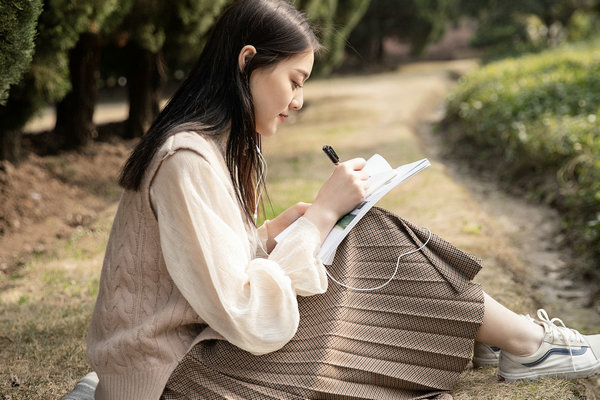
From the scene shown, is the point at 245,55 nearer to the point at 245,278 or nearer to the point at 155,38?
the point at 245,278

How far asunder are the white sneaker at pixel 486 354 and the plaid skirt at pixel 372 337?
0.93 ft

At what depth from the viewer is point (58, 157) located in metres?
6.31

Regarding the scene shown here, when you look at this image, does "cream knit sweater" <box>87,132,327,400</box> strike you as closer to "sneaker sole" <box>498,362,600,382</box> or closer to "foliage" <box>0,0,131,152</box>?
"sneaker sole" <box>498,362,600,382</box>

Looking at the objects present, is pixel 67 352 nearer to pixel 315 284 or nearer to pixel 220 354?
pixel 220 354

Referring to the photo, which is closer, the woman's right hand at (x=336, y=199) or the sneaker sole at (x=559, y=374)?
the woman's right hand at (x=336, y=199)

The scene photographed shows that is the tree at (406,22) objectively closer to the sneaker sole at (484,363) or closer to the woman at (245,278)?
the sneaker sole at (484,363)

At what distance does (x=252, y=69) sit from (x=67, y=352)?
1.52m

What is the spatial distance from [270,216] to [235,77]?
9.50 feet

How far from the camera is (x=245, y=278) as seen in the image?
65.7 inches

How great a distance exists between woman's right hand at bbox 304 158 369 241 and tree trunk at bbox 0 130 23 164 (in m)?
3.91

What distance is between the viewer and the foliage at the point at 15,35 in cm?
248

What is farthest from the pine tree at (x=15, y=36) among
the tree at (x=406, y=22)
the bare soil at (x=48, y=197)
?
the tree at (x=406, y=22)

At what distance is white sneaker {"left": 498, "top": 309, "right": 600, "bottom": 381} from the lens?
84.0 inches

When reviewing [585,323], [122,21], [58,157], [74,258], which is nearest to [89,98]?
[58,157]
